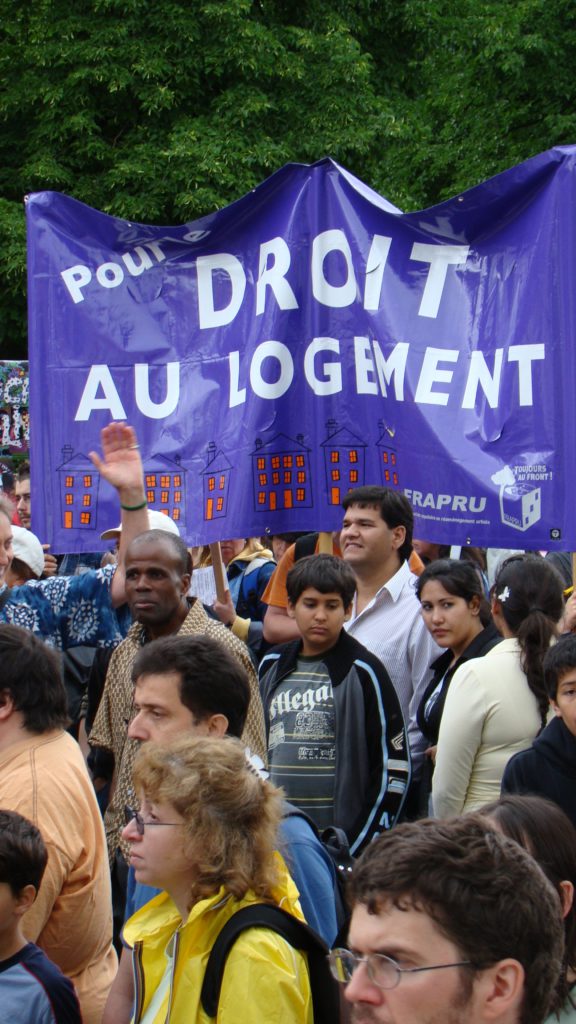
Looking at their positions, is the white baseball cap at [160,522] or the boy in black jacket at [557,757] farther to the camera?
the white baseball cap at [160,522]

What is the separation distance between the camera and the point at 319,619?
4438mm

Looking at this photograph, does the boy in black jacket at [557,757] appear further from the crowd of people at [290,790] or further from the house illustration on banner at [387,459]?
the house illustration on banner at [387,459]

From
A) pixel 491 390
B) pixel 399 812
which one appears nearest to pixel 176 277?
pixel 491 390

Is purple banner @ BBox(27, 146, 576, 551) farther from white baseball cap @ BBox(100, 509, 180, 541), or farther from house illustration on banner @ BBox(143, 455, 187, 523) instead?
white baseball cap @ BBox(100, 509, 180, 541)

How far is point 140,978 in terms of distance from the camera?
256 centimetres

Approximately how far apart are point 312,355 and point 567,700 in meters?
2.41

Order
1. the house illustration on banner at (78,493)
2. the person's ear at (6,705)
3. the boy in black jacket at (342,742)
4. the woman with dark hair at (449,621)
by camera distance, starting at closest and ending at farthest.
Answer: the person's ear at (6,705), the boy in black jacket at (342,742), the woman with dark hair at (449,621), the house illustration on banner at (78,493)

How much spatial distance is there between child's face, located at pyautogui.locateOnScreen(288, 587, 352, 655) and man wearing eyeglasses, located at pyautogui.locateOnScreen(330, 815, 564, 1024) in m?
2.53

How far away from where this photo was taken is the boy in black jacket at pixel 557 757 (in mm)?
3414

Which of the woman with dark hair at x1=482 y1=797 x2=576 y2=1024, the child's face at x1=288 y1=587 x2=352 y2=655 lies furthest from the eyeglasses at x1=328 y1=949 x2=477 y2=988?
the child's face at x1=288 y1=587 x2=352 y2=655

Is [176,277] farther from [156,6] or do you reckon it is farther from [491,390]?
[156,6]

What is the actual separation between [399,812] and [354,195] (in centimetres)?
264

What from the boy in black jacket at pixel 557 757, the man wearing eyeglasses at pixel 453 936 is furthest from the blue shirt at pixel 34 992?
the boy in black jacket at pixel 557 757

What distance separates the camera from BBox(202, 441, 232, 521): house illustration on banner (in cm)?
548
